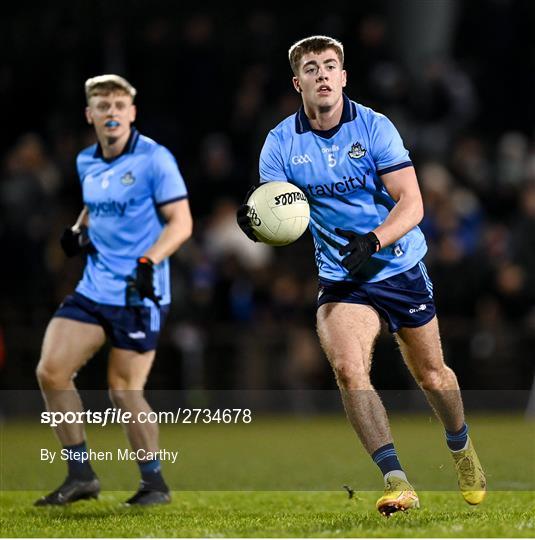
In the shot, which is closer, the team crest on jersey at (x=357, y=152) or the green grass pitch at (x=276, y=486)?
the green grass pitch at (x=276, y=486)

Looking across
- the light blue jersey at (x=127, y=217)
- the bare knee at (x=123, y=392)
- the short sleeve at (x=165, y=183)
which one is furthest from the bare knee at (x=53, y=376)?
the short sleeve at (x=165, y=183)

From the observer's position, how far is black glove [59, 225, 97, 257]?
28.9ft

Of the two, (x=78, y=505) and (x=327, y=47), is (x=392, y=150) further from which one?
(x=78, y=505)

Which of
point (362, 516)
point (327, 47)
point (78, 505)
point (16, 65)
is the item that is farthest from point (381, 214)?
point (16, 65)

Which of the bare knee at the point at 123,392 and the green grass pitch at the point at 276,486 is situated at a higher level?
the bare knee at the point at 123,392

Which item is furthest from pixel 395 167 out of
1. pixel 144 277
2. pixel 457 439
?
pixel 144 277

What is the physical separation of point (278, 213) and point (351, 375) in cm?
94

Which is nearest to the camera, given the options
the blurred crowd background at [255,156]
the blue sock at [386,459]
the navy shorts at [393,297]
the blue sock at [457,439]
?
the blue sock at [386,459]

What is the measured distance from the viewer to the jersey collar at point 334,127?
24.4 ft

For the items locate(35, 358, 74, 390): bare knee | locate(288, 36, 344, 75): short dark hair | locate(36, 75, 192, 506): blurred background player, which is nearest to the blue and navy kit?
locate(288, 36, 344, 75): short dark hair

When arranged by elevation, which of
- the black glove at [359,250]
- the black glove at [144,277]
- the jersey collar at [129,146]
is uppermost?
the jersey collar at [129,146]

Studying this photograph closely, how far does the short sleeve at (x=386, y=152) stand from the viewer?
732cm

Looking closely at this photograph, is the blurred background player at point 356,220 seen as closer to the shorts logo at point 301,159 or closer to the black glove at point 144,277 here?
the shorts logo at point 301,159

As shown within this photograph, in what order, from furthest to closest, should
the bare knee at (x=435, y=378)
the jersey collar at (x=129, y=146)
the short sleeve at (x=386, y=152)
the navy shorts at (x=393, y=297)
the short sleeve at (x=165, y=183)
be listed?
the jersey collar at (x=129, y=146), the short sleeve at (x=165, y=183), the bare knee at (x=435, y=378), the navy shorts at (x=393, y=297), the short sleeve at (x=386, y=152)
